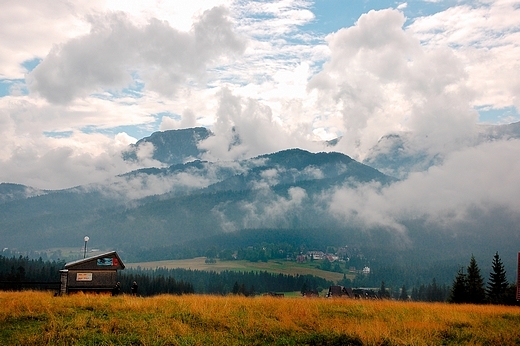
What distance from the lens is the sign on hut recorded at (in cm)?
2917

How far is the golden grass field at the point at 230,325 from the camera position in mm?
16453

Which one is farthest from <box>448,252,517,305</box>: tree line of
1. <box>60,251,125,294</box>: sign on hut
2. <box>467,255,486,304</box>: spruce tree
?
<box>60,251,125,294</box>: sign on hut

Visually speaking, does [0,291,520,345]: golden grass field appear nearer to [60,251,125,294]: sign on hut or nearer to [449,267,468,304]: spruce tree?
[60,251,125,294]: sign on hut

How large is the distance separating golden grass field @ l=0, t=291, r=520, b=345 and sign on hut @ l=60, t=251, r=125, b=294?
6153 millimetres

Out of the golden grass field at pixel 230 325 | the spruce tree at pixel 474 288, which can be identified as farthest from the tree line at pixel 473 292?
the golden grass field at pixel 230 325

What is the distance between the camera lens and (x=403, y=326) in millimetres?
18812

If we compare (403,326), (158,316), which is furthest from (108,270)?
(403,326)

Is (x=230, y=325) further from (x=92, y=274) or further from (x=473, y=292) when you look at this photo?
(x=473, y=292)

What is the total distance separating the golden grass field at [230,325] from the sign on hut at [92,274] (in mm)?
6153

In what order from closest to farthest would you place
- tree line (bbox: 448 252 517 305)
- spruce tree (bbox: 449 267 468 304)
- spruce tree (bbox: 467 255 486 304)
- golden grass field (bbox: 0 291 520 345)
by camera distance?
1. golden grass field (bbox: 0 291 520 345)
2. tree line (bbox: 448 252 517 305)
3. spruce tree (bbox: 467 255 486 304)
4. spruce tree (bbox: 449 267 468 304)

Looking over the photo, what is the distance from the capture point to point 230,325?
59.8 ft

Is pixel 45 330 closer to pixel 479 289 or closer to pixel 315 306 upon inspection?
pixel 315 306

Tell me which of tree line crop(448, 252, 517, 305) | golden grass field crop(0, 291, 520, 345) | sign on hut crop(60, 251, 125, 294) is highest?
sign on hut crop(60, 251, 125, 294)

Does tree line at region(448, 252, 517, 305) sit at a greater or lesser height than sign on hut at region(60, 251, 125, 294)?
lesser
